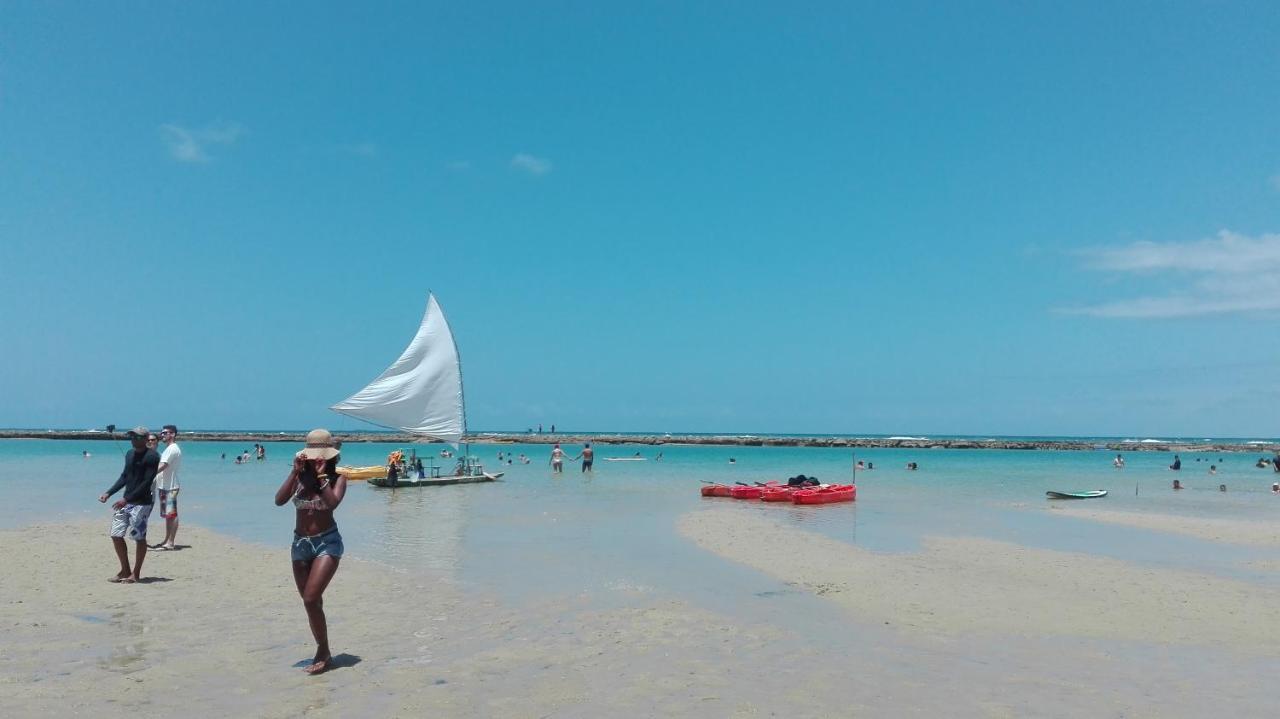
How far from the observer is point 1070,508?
2730cm

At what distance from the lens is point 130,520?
10898mm

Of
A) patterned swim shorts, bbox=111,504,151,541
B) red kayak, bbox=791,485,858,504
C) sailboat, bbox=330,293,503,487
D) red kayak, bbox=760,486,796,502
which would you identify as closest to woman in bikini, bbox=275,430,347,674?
patterned swim shorts, bbox=111,504,151,541

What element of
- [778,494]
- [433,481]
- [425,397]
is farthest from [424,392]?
[778,494]

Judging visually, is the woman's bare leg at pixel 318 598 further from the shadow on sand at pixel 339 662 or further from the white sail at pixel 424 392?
the white sail at pixel 424 392

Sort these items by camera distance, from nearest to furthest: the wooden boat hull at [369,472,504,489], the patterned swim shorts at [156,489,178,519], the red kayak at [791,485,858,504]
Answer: the patterned swim shorts at [156,489,178,519] < the red kayak at [791,485,858,504] < the wooden boat hull at [369,472,504,489]

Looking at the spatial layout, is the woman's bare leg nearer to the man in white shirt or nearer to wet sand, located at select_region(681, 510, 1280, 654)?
A: wet sand, located at select_region(681, 510, 1280, 654)

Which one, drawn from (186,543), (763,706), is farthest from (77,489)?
(763,706)

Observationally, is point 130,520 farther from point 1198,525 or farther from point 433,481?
point 1198,525

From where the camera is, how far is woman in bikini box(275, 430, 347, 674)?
23.7ft

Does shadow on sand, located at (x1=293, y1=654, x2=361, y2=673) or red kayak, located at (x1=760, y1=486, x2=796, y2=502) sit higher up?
red kayak, located at (x1=760, y1=486, x2=796, y2=502)

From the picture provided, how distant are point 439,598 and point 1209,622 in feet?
30.8

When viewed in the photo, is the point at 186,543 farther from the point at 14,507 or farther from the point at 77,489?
the point at 77,489

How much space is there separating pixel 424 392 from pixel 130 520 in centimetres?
2330

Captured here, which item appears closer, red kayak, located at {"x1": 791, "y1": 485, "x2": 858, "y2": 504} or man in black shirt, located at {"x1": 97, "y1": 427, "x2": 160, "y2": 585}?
man in black shirt, located at {"x1": 97, "y1": 427, "x2": 160, "y2": 585}
